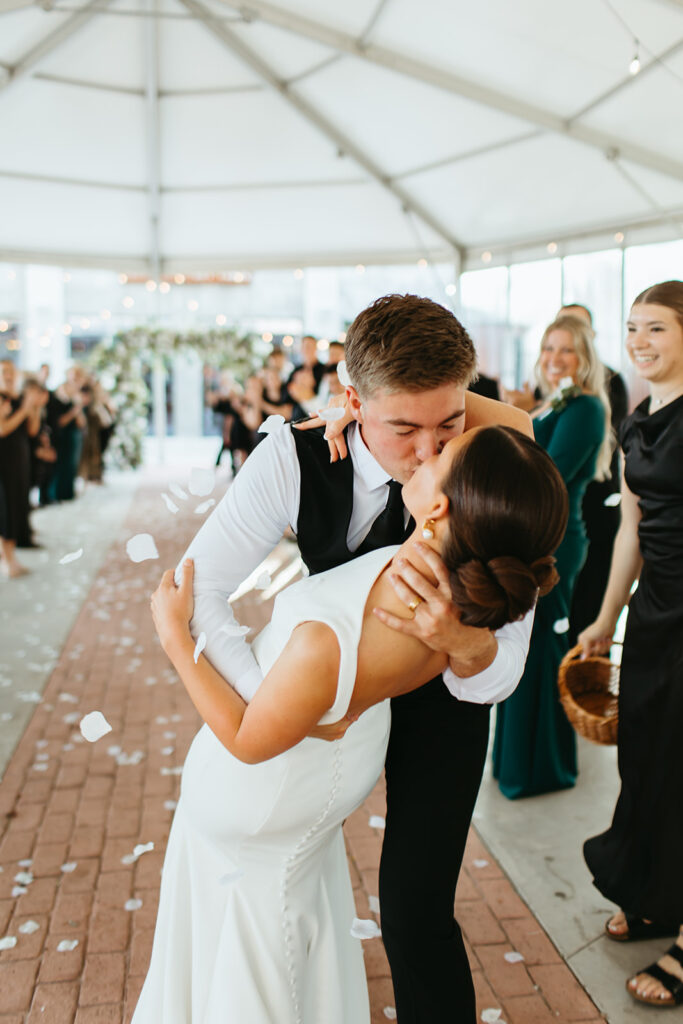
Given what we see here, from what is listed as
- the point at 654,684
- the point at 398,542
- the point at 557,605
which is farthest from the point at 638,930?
the point at 398,542

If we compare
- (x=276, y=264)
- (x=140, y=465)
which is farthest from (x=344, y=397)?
(x=140, y=465)

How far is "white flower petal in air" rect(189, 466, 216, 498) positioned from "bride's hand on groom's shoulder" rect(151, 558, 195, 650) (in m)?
0.18

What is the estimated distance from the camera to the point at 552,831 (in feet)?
10.7

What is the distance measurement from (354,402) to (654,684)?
54.8 inches

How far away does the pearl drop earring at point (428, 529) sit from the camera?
57.8 inches

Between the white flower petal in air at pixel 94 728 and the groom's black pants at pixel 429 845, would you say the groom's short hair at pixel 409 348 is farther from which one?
the white flower petal in air at pixel 94 728

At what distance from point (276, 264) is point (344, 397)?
43.8ft

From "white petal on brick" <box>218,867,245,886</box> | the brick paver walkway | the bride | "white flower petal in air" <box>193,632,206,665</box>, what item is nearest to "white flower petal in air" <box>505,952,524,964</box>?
the brick paver walkway

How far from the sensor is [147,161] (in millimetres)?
11594

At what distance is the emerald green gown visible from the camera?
338cm

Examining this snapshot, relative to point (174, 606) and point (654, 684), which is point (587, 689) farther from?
point (174, 606)

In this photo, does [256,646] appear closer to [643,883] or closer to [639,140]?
[643,883]

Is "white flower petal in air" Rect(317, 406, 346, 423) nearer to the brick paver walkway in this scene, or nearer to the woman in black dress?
the woman in black dress

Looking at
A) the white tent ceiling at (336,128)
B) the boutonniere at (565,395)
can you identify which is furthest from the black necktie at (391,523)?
the white tent ceiling at (336,128)
